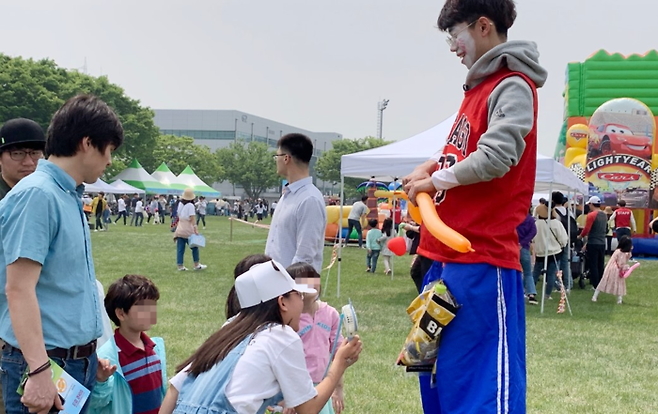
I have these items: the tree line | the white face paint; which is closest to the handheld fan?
the white face paint

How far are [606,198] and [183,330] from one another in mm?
17397

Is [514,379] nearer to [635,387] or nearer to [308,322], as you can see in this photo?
[308,322]

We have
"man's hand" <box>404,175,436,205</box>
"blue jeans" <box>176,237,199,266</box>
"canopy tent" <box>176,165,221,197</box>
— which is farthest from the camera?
"canopy tent" <box>176,165,221,197</box>

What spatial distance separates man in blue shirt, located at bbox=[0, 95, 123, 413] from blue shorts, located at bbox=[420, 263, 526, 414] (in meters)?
1.26

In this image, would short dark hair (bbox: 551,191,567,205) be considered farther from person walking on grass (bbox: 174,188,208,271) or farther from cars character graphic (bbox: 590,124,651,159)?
cars character graphic (bbox: 590,124,651,159)

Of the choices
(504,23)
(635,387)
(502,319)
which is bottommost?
(635,387)

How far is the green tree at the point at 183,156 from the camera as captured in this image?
5738 centimetres

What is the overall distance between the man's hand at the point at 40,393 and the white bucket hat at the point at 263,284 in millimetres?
794

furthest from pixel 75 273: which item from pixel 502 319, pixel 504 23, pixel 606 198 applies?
pixel 606 198

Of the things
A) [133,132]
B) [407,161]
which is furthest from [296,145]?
[133,132]

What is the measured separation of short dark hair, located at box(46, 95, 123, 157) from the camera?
2.18 m

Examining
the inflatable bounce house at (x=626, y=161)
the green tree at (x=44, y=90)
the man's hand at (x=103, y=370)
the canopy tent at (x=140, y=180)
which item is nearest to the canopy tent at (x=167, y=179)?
the canopy tent at (x=140, y=180)

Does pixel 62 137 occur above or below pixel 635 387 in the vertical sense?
above

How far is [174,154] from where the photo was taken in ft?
196
